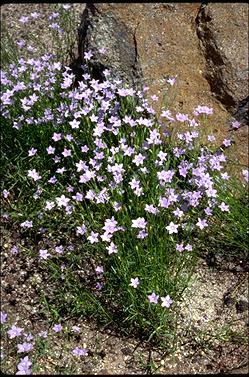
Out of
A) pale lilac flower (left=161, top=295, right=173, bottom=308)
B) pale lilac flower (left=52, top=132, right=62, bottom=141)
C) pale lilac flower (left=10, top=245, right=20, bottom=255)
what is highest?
pale lilac flower (left=52, top=132, right=62, bottom=141)

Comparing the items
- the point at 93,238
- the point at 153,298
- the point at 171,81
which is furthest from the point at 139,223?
the point at 171,81

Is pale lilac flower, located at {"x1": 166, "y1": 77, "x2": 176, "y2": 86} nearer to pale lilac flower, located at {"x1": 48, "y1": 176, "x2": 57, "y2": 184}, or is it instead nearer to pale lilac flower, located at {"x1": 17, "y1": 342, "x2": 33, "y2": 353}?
pale lilac flower, located at {"x1": 48, "y1": 176, "x2": 57, "y2": 184}

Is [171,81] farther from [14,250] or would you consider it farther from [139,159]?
[14,250]

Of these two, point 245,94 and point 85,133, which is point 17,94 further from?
point 245,94

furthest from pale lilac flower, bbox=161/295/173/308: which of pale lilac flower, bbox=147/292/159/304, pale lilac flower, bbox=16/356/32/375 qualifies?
pale lilac flower, bbox=16/356/32/375

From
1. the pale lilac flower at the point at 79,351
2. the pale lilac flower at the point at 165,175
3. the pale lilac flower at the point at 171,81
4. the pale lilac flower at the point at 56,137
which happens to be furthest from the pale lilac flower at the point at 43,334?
the pale lilac flower at the point at 171,81
